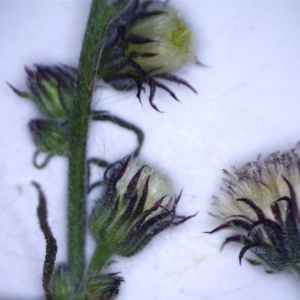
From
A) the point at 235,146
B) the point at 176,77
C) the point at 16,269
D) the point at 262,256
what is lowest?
the point at 16,269

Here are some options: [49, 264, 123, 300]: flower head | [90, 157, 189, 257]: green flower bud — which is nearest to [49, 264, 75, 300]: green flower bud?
[49, 264, 123, 300]: flower head

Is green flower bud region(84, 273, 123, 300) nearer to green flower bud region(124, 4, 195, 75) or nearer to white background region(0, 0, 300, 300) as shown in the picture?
white background region(0, 0, 300, 300)

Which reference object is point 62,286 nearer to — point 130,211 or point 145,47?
point 130,211

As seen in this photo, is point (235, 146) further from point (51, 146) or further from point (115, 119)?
point (51, 146)

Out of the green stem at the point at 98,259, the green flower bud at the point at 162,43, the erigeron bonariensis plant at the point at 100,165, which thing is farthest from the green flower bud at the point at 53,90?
the green stem at the point at 98,259

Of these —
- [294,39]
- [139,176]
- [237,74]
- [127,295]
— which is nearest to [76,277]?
[127,295]

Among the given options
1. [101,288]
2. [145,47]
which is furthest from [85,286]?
[145,47]
